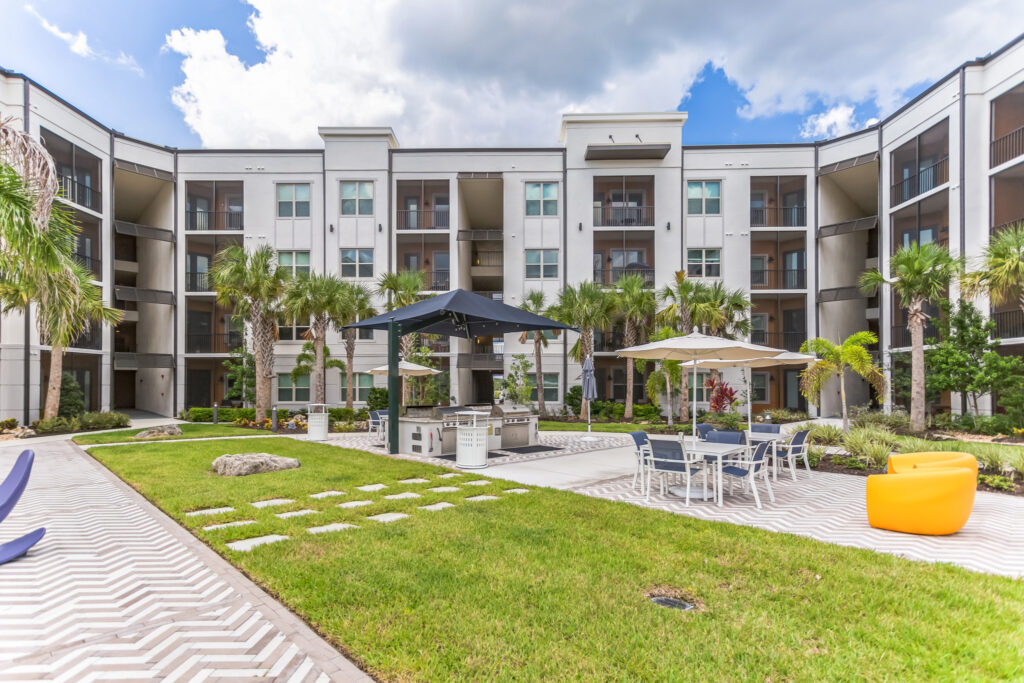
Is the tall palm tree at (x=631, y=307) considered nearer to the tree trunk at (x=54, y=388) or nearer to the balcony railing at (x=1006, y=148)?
the balcony railing at (x=1006, y=148)

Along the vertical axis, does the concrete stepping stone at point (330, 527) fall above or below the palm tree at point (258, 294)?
below

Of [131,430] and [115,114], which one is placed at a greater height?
[115,114]

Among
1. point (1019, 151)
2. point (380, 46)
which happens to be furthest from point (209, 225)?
point (1019, 151)

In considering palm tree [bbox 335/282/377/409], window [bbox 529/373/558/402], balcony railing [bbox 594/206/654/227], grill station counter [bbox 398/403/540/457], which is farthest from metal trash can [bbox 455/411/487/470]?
balcony railing [bbox 594/206/654/227]

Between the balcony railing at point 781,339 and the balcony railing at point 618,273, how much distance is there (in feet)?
18.9

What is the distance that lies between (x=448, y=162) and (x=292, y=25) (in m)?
10.8

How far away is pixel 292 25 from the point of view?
15.7 m

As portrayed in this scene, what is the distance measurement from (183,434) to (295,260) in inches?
448

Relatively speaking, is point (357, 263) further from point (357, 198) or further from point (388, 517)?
point (388, 517)

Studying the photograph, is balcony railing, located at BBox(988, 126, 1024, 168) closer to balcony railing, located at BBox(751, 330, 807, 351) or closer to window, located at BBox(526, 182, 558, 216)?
balcony railing, located at BBox(751, 330, 807, 351)

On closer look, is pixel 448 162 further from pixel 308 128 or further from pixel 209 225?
pixel 209 225

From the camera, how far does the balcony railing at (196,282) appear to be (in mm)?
25938

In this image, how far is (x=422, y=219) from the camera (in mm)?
26656

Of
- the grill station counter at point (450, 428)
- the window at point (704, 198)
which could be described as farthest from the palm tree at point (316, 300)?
the window at point (704, 198)
